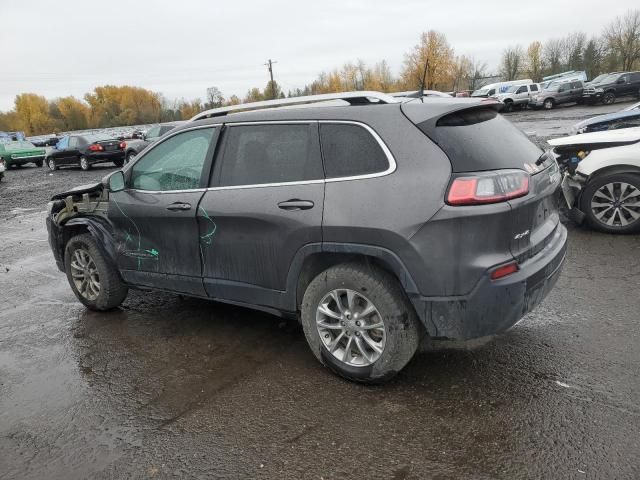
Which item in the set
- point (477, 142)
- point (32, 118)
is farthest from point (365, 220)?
point (32, 118)

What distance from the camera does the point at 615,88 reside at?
31750 mm

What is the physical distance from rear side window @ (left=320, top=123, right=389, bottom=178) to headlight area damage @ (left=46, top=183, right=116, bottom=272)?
2.43m

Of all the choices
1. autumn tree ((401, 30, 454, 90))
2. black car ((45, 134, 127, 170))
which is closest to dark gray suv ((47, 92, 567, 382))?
black car ((45, 134, 127, 170))

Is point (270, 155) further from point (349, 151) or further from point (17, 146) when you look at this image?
point (17, 146)

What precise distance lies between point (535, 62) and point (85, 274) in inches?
3370

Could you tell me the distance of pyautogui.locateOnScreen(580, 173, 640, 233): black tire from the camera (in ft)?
19.3

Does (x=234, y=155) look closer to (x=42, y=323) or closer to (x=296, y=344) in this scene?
(x=296, y=344)

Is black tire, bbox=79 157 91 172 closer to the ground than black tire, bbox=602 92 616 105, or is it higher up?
closer to the ground

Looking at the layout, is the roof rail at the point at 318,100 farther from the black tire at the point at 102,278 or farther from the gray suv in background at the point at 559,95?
the gray suv in background at the point at 559,95

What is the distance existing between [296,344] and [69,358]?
1.87 m

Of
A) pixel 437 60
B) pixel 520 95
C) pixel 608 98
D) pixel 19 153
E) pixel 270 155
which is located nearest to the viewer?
pixel 270 155

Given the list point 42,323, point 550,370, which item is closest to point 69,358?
point 42,323

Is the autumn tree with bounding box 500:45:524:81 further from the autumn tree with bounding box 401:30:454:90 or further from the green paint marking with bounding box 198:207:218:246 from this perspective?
the green paint marking with bounding box 198:207:218:246

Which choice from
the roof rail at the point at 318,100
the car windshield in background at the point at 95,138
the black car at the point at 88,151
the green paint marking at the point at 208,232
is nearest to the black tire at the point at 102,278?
the green paint marking at the point at 208,232
